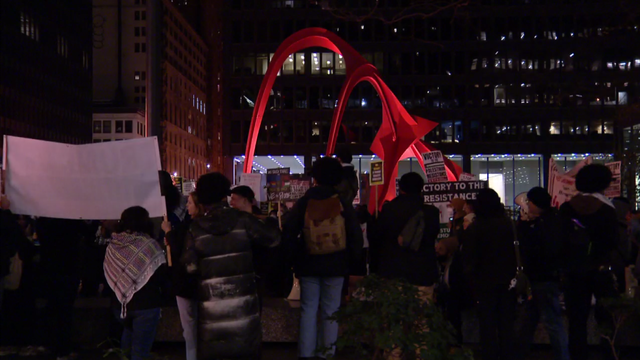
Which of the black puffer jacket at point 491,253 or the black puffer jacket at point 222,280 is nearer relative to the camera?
the black puffer jacket at point 222,280

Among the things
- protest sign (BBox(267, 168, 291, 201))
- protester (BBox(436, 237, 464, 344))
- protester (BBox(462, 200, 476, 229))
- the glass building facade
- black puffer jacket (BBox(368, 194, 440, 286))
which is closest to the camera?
black puffer jacket (BBox(368, 194, 440, 286))

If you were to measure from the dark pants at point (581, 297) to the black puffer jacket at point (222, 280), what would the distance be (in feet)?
10.3

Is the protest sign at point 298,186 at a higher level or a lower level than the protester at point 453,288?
higher

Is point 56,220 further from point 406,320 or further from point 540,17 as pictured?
point 540,17

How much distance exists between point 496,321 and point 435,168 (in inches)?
325

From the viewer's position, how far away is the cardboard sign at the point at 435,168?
49.3 ft

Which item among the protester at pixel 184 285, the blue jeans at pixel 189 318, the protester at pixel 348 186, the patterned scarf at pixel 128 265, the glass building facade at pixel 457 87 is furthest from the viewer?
the glass building facade at pixel 457 87

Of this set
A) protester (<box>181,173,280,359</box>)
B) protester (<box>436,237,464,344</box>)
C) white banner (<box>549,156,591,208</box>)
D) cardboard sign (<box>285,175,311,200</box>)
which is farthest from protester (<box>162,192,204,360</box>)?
white banner (<box>549,156,591,208</box>)

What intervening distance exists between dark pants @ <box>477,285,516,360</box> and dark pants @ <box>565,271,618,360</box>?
0.52 m

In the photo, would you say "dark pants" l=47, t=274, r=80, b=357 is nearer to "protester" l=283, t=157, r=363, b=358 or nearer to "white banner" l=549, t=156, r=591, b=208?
"protester" l=283, t=157, r=363, b=358

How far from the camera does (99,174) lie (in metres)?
7.01

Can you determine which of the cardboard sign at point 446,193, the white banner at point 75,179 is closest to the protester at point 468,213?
the cardboard sign at point 446,193

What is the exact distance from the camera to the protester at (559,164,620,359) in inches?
271

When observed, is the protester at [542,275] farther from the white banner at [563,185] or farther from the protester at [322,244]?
the white banner at [563,185]
